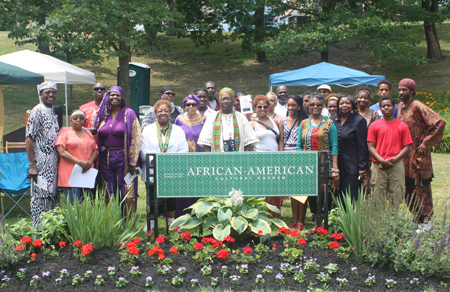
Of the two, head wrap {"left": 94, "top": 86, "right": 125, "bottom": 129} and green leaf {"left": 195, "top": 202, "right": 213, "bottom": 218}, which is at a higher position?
head wrap {"left": 94, "top": 86, "right": 125, "bottom": 129}

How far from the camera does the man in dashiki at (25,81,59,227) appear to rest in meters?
5.14

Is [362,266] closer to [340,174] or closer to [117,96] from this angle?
[340,174]

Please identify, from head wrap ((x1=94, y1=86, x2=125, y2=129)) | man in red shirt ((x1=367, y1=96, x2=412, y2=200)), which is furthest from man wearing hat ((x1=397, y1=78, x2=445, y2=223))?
head wrap ((x1=94, y1=86, x2=125, y2=129))

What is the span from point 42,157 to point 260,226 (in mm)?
2972

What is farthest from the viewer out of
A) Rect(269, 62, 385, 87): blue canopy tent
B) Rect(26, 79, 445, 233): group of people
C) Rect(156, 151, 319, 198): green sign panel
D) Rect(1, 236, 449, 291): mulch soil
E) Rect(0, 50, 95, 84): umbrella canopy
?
Rect(269, 62, 385, 87): blue canopy tent

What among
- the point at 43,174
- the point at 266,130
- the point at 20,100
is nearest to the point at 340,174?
the point at 266,130

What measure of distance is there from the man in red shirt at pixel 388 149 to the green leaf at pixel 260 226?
164cm

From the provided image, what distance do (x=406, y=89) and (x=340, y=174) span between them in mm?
1422

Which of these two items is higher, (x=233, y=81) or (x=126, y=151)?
(x=233, y=81)

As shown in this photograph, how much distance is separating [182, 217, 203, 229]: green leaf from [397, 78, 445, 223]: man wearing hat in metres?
2.79

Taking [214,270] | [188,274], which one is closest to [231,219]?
[214,270]

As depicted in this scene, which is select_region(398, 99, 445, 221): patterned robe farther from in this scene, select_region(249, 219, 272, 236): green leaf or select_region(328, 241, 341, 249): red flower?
select_region(249, 219, 272, 236): green leaf

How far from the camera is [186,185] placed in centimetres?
446

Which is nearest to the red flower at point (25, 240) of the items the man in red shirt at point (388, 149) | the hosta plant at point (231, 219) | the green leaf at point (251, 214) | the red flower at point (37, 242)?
the red flower at point (37, 242)
